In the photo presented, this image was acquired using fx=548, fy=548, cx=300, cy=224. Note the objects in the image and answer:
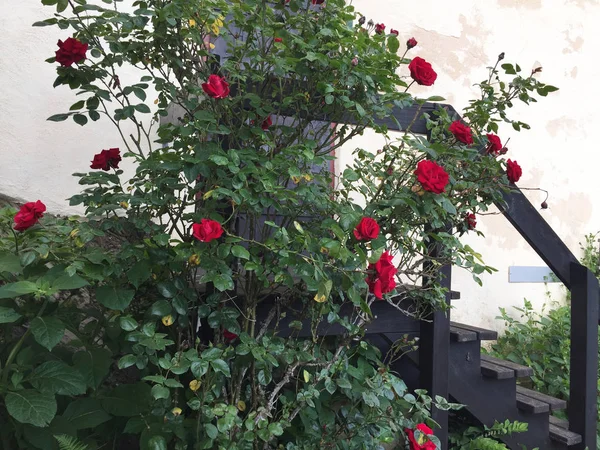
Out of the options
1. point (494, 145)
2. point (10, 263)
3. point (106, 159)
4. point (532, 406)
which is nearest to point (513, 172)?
point (494, 145)

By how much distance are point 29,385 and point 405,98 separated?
155 cm

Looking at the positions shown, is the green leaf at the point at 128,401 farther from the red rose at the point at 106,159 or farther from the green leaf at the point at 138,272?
the red rose at the point at 106,159

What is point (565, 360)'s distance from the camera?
383 centimetres

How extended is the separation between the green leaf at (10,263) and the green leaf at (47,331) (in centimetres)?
17

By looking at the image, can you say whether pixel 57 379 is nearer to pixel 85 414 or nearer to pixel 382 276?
pixel 85 414

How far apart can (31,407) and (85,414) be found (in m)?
0.22

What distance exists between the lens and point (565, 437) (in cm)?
262

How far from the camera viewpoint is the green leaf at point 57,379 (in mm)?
1571

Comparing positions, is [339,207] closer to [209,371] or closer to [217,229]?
[217,229]

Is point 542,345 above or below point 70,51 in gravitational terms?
below

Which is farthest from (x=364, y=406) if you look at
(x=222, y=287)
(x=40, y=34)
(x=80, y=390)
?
(x=40, y=34)

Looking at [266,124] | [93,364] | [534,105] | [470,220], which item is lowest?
[93,364]

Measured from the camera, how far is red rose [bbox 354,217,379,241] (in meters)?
1.59

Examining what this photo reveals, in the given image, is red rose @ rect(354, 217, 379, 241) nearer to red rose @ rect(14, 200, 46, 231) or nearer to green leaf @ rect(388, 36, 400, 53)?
green leaf @ rect(388, 36, 400, 53)
